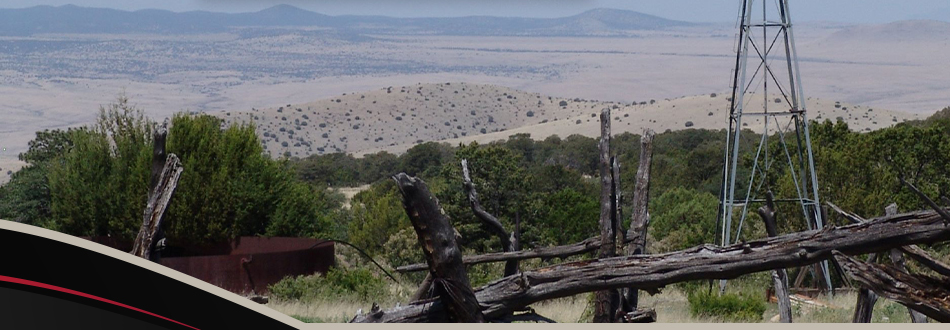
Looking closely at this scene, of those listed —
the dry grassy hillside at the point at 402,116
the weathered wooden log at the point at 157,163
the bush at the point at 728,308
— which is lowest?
the dry grassy hillside at the point at 402,116

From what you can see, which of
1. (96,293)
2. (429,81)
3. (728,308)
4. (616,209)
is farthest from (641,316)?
(429,81)

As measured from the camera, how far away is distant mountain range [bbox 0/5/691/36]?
352 feet

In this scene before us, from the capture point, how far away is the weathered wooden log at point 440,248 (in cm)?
377

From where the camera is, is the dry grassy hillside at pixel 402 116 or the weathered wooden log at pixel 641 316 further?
the dry grassy hillside at pixel 402 116

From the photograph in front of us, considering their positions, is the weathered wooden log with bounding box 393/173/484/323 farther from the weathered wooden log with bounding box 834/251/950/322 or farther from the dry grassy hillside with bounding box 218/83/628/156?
the dry grassy hillside with bounding box 218/83/628/156

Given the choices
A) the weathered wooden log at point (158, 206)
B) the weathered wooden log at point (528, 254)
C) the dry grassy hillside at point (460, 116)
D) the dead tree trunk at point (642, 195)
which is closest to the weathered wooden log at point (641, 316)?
the weathered wooden log at point (528, 254)

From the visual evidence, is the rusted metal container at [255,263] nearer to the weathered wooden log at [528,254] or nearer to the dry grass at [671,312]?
the dry grass at [671,312]

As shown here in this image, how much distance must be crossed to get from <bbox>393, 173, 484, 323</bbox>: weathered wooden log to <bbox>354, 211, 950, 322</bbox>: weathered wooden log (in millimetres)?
184

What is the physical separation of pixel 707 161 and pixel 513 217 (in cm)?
1582

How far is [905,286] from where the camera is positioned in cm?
424

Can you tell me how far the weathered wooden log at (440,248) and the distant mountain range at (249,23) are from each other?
3848 inches

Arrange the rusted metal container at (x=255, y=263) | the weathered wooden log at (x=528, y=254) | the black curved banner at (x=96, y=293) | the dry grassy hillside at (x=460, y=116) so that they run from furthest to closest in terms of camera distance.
Answer: the dry grassy hillside at (x=460, y=116) < the rusted metal container at (x=255, y=263) < the weathered wooden log at (x=528, y=254) < the black curved banner at (x=96, y=293)

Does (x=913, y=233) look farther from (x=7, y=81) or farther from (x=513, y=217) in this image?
(x=7, y=81)

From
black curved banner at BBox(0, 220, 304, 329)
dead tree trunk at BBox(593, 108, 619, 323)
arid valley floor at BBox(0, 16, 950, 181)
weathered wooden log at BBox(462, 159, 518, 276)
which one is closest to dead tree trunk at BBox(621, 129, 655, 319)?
dead tree trunk at BBox(593, 108, 619, 323)
